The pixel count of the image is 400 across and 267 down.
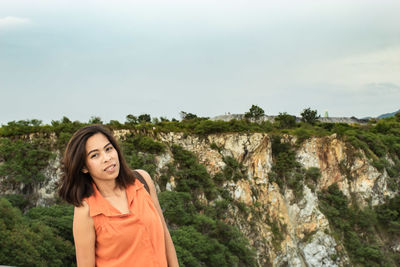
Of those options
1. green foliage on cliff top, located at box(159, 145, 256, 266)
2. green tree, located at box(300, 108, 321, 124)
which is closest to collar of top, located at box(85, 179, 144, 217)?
green foliage on cliff top, located at box(159, 145, 256, 266)

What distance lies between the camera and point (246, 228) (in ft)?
63.9

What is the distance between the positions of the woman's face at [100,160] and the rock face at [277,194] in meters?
16.3

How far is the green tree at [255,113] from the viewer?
90.8 feet

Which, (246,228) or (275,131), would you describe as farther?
(275,131)

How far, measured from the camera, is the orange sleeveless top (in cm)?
177

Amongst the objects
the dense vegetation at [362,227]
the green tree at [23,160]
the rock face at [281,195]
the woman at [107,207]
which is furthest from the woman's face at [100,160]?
the dense vegetation at [362,227]

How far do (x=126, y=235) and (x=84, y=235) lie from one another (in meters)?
0.22

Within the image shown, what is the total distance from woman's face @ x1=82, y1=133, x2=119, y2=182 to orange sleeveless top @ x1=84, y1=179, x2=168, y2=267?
11cm

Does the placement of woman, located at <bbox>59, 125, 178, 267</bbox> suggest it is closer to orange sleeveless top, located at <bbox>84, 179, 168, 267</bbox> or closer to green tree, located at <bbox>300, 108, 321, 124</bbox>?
orange sleeveless top, located at <bbox>84, 179, 168, 267</bbox>

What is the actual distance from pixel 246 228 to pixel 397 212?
11979 millimetres

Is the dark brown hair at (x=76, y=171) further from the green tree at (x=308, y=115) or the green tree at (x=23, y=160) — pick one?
the green tree at (x=308, y=115)

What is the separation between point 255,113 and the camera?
91.6ft

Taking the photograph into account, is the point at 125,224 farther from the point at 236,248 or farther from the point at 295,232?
the point at 295,232

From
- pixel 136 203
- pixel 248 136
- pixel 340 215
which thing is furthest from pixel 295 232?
pixel 136 203
